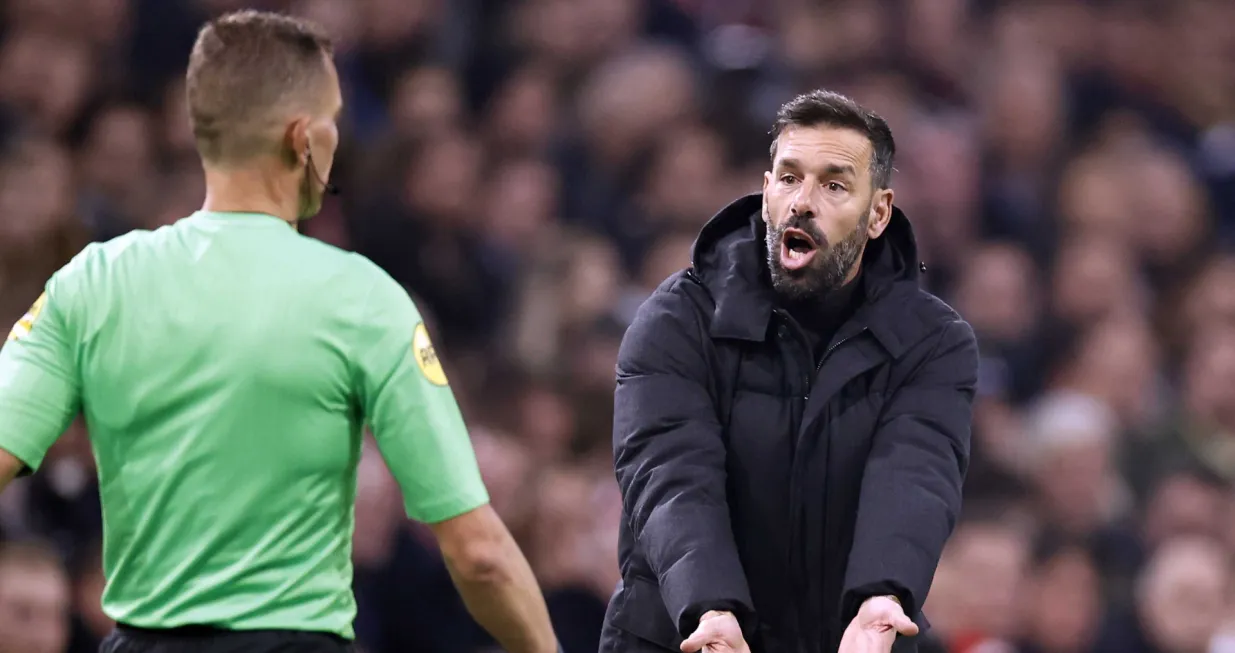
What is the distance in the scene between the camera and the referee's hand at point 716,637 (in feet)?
8.70

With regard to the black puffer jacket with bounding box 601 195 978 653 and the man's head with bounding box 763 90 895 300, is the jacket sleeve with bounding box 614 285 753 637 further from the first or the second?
the man's head with bounding box 763 90 895 300

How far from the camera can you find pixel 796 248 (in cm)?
306

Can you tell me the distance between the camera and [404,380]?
2.64 m

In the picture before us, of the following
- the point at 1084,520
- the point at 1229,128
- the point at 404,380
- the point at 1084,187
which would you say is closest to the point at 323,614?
the point at 404,380

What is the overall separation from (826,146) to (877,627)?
860 millimetres

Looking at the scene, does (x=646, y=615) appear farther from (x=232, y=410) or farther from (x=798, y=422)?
(x=232, y=410)

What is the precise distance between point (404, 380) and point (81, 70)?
3707mm

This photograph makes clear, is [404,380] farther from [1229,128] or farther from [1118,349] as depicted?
[1229,128]

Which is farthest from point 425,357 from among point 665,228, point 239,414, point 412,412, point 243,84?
point 665,228

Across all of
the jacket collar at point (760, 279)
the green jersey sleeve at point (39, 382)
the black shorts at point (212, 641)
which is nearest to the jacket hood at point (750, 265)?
the jacket collar at point (760, 279)

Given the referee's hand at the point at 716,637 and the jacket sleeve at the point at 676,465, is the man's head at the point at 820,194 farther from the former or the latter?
the referee's hand at the point at 716,637

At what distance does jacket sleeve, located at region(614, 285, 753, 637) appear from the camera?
2.71 m

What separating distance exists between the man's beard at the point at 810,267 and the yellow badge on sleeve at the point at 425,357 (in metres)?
0.66

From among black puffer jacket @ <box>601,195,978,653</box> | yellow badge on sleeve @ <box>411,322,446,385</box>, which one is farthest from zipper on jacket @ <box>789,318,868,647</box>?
yellow badge on sleeve @ <box>411,322,446,385</box>
